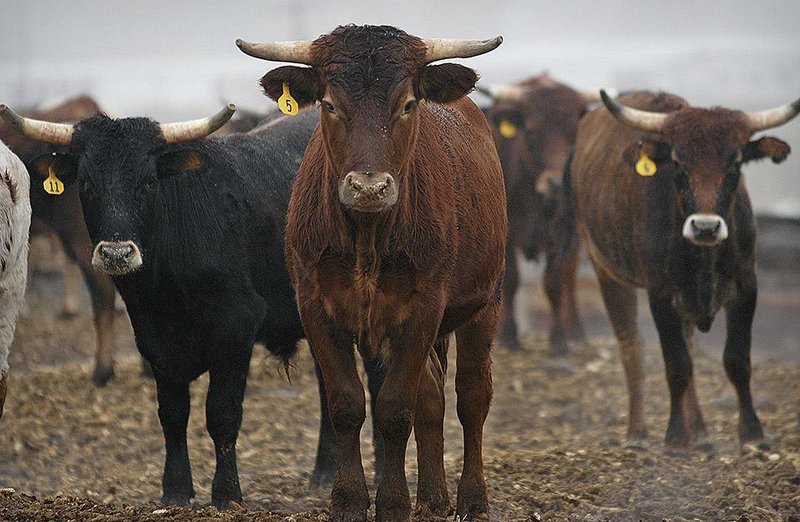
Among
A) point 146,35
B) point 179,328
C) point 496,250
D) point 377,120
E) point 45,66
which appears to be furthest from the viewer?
point 146,35

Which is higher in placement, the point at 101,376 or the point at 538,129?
the point at 538,129

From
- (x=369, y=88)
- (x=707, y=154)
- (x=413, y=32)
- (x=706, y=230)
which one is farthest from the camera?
(x=413, y=32)

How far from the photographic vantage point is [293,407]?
34.0 feet

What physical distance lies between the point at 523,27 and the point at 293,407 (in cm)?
2338

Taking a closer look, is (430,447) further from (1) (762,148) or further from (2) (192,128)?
(1) (762,148)

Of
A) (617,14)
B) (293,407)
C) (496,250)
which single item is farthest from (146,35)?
(496,250)

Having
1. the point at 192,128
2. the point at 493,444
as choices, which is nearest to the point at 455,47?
the point at 192,128

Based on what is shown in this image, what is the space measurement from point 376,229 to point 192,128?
6.78 ft

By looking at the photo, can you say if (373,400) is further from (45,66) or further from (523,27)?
(523,27)

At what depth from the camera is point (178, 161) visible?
6.70 meters

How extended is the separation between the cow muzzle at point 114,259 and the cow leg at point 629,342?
4.22 meters

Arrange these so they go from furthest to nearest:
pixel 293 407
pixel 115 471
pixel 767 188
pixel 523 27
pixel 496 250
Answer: pixel 523 27
pixel 767 188
pixel 293 407
pixel 115 471
pixel 496 250

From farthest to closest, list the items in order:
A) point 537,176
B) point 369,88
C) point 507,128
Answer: point 507,128 → point 537,176 → point 369,88

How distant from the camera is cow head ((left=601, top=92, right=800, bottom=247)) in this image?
7.90 m
